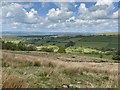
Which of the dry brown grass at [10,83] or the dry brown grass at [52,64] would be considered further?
the dry brown grass at [52,64]

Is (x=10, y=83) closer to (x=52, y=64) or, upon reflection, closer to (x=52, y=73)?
(x=52, y=73)

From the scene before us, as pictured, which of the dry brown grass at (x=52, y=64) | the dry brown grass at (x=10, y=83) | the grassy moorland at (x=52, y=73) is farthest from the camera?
the dry brown grass at (x=52, y=64)

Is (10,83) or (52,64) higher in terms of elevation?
(10,83)

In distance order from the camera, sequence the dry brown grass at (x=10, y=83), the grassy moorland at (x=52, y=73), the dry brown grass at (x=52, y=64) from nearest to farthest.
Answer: the dry brown grass at (x=10, y=83), the grassy moorland at (x=52, y=73), the dry brown grass at (x=52, y=64)

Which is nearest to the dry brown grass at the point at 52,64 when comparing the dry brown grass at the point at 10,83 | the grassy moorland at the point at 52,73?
the grassy moorland at the point at 52,73

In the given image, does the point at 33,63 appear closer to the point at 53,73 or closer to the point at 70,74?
the point at 70,74

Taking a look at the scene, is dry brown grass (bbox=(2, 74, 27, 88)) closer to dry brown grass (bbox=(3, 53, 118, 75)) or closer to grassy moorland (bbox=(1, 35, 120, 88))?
grassy moorland (bbox=(1, 35, 120, 88))

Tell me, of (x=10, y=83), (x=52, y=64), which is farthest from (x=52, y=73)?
(x=52, y=64)

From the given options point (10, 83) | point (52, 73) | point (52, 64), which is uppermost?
point (10, 83)

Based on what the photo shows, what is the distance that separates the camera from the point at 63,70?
10867 millimetres

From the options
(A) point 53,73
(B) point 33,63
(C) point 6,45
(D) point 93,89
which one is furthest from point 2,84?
(C) point 6,45

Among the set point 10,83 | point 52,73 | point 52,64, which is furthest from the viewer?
point 52,64

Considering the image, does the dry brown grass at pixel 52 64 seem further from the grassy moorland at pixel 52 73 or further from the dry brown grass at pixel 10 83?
the dry brown grass at pixel 10 83

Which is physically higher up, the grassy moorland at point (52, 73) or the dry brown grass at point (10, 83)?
the dry brown grass at point (10, 83)
